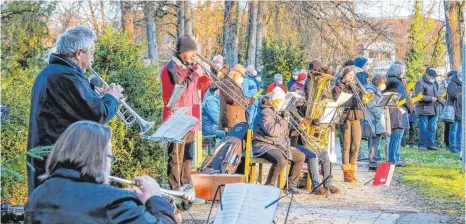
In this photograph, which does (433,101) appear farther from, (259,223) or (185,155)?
(259,223)

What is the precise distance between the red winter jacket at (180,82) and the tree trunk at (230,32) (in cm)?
1306

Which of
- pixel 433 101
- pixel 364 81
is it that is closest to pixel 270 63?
pixel 433 101

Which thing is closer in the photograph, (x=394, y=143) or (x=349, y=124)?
(x=349, y=124)

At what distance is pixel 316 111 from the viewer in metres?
11.4

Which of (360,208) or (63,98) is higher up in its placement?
(63,98)

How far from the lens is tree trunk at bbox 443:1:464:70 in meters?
24.1

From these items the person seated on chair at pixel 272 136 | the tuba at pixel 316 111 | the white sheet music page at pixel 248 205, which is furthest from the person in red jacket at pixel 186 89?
the white sheet music page at pixel 248 205

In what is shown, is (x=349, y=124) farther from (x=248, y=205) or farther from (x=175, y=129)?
(x=248, y=205)

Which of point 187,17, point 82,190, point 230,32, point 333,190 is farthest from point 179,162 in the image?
point 230,32

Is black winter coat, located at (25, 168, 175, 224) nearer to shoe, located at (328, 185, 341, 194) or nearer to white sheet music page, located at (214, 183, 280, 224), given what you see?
white sheet music page, located at (214, 183, 280, 224)

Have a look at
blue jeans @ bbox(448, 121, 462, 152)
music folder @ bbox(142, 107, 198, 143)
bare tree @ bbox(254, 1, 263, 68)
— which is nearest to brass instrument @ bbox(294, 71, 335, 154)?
music folder @ bbox(142, 107, 198, 143)

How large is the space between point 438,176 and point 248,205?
9.00 m

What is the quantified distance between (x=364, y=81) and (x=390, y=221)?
23.4 feet

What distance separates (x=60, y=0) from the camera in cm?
1997
